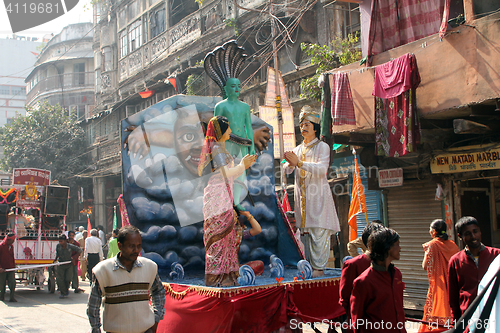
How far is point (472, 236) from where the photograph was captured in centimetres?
447

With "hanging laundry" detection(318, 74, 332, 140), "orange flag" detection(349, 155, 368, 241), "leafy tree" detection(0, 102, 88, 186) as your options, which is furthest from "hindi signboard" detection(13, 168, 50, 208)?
"leafy tree" detection(0, 102, 88, 186)

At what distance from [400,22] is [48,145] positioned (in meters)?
23.4

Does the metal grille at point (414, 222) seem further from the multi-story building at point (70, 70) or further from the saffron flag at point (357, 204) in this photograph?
the multi-story building at point (70, 70)

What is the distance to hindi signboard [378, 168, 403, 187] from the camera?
37.8 ft

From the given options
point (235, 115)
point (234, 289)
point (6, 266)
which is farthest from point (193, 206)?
point (6, 266)

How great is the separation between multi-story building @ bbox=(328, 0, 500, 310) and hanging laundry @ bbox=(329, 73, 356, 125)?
28 centimetres

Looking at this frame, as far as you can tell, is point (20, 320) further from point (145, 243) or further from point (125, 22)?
point (125, 22)

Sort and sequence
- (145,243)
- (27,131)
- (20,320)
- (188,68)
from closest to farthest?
(145,243), (20,320), (188,68), (27,131)

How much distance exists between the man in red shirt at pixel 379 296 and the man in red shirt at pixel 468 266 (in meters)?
1.25

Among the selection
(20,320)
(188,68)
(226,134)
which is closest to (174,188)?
(226,134)

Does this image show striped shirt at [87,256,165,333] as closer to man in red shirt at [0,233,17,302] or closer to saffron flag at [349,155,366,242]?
saffron flag at [349,155,366,242]

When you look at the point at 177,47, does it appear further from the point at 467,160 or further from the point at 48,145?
the point at 467,160

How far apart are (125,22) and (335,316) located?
2322 centimetres

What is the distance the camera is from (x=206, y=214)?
5516 millimetres
